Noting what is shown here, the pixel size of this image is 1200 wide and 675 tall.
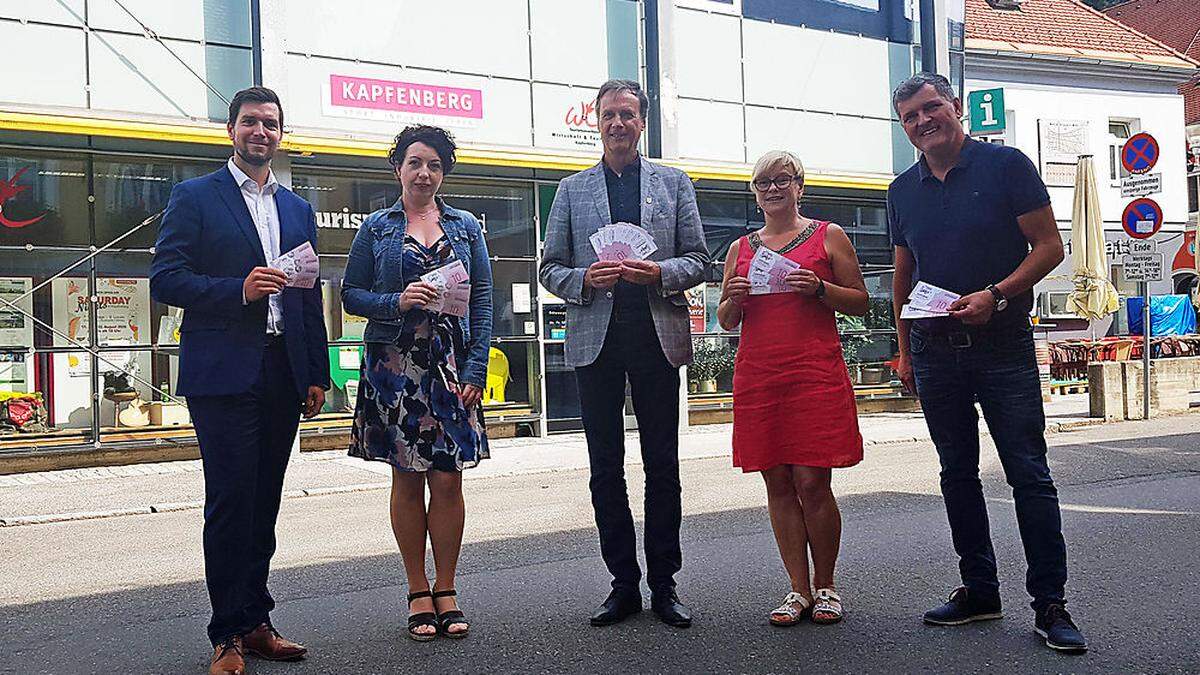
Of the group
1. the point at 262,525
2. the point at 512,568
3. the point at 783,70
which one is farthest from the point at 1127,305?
the point at 262,525

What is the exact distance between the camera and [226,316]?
4.61 m

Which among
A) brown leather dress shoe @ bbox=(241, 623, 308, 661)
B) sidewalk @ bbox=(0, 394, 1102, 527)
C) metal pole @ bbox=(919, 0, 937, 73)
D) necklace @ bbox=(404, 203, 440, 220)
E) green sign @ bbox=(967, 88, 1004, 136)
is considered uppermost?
metal pole @ bbox=(919, 0, 937, 73)

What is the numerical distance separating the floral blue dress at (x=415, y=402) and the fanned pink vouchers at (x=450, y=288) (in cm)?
5

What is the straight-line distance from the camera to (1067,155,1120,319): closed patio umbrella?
2080cm

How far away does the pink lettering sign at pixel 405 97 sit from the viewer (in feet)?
50.4

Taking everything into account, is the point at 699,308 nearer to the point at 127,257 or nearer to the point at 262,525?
the point at 127,257

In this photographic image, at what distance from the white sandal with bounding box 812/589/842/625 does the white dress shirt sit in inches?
96.0

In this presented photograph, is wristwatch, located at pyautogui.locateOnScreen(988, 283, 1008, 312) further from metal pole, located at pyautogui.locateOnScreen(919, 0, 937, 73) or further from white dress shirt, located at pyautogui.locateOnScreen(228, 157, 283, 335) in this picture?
metal pole, located at pyautogui.locateOnScreen(919, 0, 937, 73)

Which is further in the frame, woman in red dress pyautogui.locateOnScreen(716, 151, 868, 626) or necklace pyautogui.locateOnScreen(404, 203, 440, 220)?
necklace pyautogui.locateOnScreen(404, 203, 440, 220)

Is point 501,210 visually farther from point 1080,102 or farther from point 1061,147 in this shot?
point 1080,102

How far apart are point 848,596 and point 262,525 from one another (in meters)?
2.60

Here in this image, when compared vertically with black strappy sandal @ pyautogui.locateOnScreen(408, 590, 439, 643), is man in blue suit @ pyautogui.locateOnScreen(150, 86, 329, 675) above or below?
above

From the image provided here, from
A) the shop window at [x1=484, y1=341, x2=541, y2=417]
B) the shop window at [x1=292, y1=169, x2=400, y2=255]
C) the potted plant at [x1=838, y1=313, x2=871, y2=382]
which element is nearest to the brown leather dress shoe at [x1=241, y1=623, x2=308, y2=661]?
the shop window at [x1=292, y1=169, x2=400, y2=255]

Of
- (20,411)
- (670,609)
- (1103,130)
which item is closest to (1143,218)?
(1103,130)
